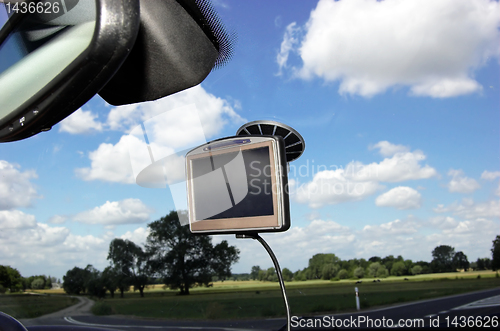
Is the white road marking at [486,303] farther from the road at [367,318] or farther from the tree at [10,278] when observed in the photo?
the tree at [10,278]

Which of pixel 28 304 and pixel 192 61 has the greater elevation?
pixel 192 61

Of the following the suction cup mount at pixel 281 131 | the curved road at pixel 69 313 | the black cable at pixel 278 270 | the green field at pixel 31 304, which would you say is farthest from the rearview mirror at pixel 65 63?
the curved road at pixel 69 313

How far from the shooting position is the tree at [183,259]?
4.01 meters

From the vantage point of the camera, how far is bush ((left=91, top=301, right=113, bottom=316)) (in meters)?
4.43

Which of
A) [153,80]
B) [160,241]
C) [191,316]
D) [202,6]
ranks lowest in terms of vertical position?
[191,316]

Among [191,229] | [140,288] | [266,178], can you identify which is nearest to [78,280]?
[140,288]

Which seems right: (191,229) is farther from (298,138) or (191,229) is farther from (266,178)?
(298,138)

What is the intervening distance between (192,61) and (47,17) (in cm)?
27

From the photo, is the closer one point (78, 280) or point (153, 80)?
point (153, 80)

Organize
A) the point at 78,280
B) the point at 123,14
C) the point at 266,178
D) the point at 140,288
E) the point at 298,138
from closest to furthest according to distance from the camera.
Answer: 1. the point at 123,14
2. the point at 266,178
3. the point at 298,138
4. the point at 78,280
5. the point at 140,288

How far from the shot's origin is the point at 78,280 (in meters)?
3.08

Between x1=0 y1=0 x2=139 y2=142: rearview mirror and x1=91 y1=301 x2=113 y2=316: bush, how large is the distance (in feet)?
15.3

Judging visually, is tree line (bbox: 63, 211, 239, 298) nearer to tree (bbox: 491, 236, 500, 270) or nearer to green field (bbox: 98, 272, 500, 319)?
green field (bbox: 98, 272, 500, 319)

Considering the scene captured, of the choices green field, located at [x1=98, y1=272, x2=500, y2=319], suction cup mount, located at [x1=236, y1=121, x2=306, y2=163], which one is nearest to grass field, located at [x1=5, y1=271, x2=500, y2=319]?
green field, located at [x1=98, y1=272, x2=500, y2=319]
